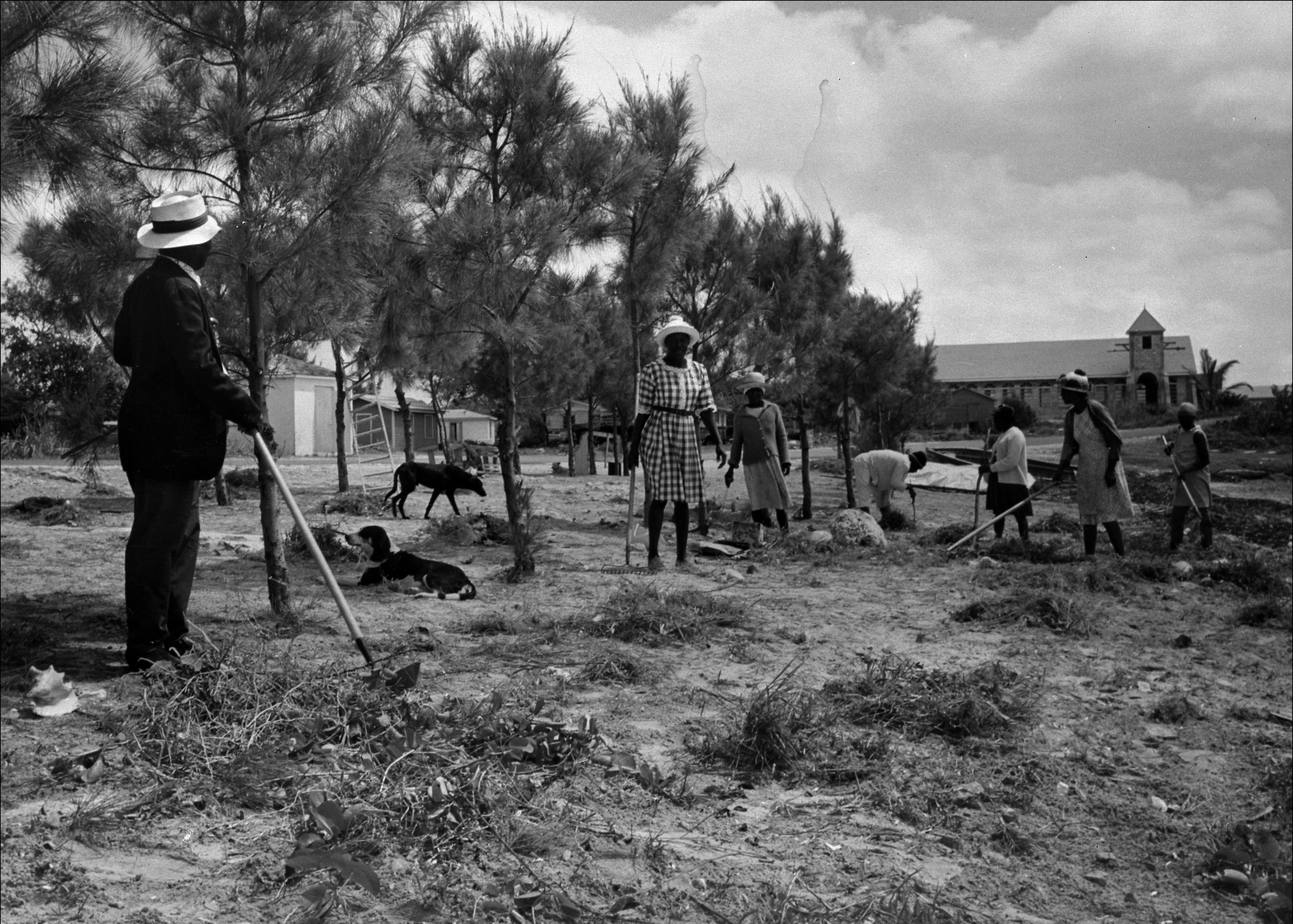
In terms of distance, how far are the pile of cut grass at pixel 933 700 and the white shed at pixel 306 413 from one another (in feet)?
115

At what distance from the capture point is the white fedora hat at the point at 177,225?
396cm

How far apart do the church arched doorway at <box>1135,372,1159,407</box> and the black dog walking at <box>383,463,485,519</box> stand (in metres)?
58.7

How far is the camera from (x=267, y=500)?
4.99 meters

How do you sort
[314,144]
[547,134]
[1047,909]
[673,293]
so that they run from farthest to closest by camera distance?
[673,293] → [547,134] → [314,144] → [1047,909]

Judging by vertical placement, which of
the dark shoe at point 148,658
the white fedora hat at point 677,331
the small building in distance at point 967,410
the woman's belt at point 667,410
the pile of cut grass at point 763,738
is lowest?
the pile of cut grass at point 763,738

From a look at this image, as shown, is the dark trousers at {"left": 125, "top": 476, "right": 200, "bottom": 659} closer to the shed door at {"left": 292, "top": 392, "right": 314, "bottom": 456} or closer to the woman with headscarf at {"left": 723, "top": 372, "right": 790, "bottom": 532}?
the woman with headscarf at {"left": 723, "top": 372, "right": 790, "bottom": 532}

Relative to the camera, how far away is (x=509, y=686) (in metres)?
4.36

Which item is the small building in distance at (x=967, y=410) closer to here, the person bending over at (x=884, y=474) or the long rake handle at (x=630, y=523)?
the person bending over at (x=884, y=474)

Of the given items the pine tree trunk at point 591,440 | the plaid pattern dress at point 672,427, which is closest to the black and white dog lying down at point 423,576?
the plaid pattern dress at point 672,427

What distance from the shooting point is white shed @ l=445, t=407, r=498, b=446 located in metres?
52.1

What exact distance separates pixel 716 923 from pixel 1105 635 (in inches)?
173

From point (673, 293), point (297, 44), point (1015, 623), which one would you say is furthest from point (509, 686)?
point (673, 293)

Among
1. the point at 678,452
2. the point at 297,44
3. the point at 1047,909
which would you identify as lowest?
the point at 1047,909

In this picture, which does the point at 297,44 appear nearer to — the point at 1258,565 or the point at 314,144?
the point at 314,144
